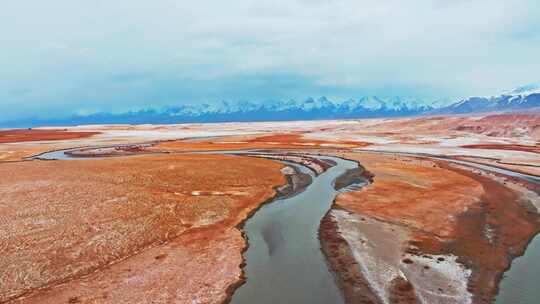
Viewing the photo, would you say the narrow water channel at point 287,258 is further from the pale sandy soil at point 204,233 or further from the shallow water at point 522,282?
the shallow water at point 522,282

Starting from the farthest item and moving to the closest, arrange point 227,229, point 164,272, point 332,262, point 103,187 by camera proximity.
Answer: point 103,187 < point 227,229 < point 332,262 < point 164,272

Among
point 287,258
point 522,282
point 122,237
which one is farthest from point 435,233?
point 122,237

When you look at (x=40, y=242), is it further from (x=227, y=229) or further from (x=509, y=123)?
(x=509, y=123)

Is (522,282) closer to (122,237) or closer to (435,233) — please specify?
(435,233)

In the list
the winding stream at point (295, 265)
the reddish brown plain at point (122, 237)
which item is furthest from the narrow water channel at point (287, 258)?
the reddish brown plain at point (122, 237)

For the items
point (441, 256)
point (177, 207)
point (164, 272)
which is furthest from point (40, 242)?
point (441, 256)

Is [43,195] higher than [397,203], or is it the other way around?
[43,195]

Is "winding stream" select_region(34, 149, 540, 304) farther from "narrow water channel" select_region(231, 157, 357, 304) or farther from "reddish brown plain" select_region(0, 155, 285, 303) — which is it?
"reddish brown plain" select_region(0, 155, 285, 303)

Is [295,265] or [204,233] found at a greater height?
[204,233]

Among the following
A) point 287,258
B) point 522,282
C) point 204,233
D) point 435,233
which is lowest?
point 522,282
